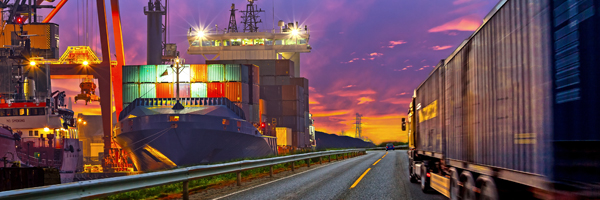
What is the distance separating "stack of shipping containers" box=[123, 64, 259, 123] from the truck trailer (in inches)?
1630

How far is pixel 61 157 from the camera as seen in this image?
60.2 metres

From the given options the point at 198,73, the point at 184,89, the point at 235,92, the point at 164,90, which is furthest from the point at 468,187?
the point at 164,90

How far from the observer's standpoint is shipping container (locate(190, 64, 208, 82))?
50.8m

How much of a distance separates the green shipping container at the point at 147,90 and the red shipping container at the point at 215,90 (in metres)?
6.64

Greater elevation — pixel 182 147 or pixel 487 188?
pixel 487 188

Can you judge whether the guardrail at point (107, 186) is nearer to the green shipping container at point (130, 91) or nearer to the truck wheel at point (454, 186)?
the truck wheel at point (454, 186)

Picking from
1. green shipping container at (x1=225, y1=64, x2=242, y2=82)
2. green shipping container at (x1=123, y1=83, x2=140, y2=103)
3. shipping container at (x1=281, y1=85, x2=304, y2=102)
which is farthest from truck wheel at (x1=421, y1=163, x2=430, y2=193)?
shipping container at (x1=281, y1=85, x2=304, y2=102)

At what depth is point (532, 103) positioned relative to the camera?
4.95 m

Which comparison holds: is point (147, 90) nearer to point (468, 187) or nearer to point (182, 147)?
point (182, 147)

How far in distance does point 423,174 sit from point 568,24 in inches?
330

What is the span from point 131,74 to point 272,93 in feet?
61.4

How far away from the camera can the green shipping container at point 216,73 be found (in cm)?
4972

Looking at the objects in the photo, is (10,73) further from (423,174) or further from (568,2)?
(568,2)

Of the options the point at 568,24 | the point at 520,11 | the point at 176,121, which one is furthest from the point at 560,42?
the point at 176,121
